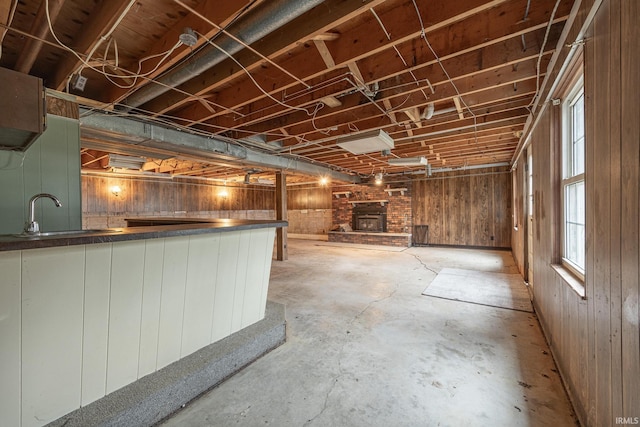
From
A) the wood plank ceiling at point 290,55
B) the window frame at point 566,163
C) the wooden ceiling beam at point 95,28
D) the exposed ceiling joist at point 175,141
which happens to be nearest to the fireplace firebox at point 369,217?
the exposed ceiling joist at point 175,141

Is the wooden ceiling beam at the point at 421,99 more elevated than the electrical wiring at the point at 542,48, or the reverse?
the wooden ceiling beam at the point at 421,99

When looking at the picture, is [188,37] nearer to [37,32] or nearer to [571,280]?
[37,32]

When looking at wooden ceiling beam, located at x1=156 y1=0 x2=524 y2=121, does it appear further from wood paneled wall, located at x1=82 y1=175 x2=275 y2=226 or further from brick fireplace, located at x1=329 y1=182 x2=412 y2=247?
brick fireplace, located at x1=329 y1=182 x2=412 y2=247

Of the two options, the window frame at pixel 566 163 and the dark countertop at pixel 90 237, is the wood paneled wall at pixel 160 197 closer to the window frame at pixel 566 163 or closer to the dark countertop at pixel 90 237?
the dark countertop at pixel 90 237

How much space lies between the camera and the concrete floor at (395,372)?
1.58m

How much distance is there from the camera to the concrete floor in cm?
158

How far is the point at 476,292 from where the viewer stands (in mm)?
3826

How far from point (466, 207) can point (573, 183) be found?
6.39 m

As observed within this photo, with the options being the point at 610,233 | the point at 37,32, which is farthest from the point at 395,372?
the point at 37,32

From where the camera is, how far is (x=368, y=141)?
3818 mm

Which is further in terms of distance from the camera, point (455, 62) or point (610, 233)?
point (455, 62)

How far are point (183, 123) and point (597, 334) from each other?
4357 mm

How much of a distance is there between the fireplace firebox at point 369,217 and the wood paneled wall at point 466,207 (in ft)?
3.42

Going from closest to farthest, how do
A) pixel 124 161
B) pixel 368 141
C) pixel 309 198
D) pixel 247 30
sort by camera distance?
pixel 247 30 → pixel 368 141 → pixel 124 161 → pixel 309 198
